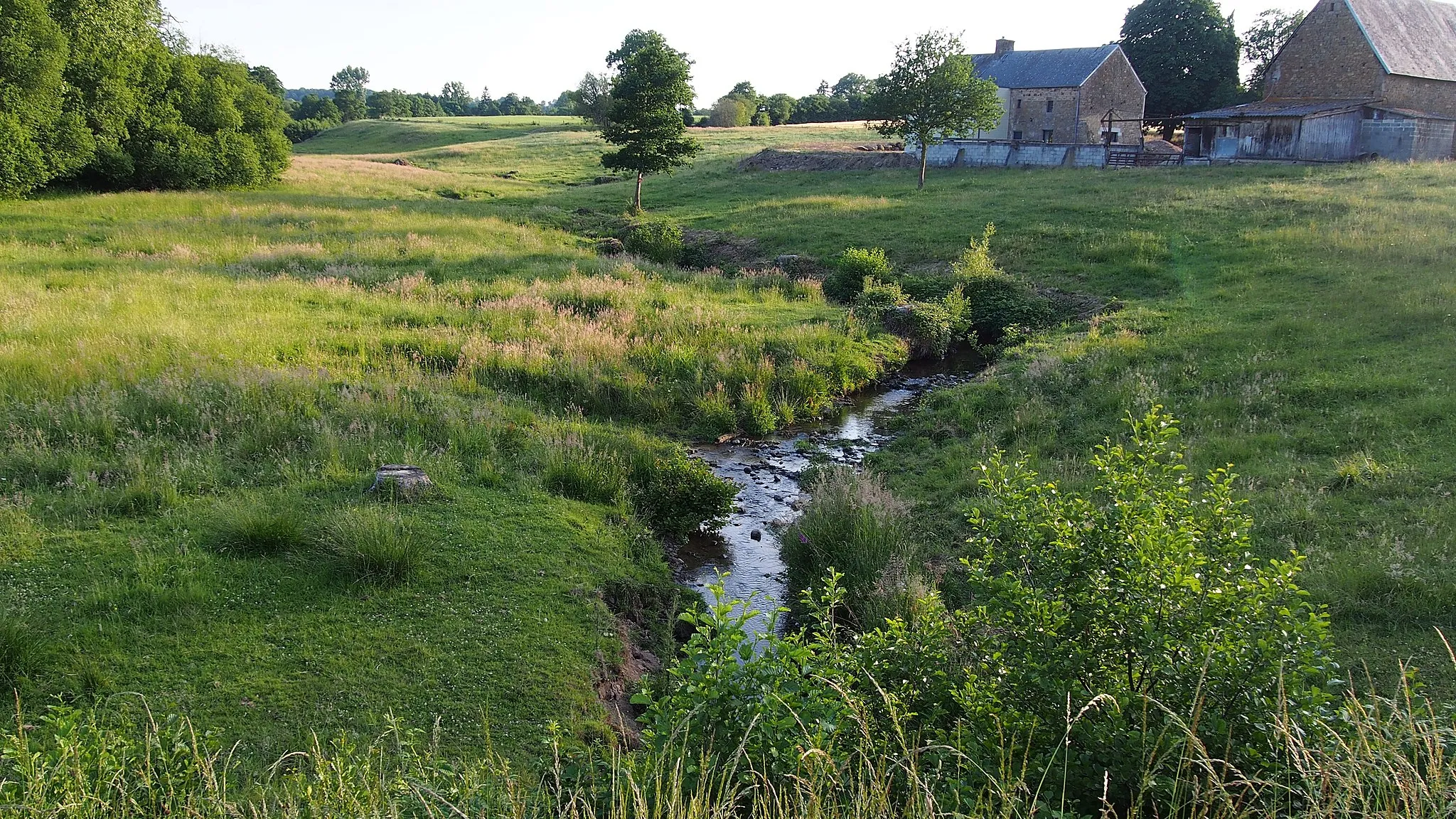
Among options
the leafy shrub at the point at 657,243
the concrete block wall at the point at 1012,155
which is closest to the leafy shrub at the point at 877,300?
the leafy shrub at the point at 657,243

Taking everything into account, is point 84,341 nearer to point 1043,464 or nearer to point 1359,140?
point 1043,464

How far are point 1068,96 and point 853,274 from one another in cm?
3841

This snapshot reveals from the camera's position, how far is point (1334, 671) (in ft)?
15.6

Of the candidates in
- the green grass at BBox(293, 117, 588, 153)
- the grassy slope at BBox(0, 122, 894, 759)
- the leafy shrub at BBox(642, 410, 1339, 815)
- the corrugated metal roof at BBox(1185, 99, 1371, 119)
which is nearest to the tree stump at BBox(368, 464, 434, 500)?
the grassy slope at BBox(0, 122, 894, 759)

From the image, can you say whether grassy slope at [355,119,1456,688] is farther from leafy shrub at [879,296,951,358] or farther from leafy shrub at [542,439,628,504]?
leafy shrub at [542,439,628,504]

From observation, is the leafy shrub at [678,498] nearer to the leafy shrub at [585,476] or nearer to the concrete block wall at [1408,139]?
the leafy shrub at [585,476]

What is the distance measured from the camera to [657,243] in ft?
92.3

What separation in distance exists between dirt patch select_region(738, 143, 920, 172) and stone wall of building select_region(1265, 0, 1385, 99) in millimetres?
20859

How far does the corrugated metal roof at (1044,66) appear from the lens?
171 ft

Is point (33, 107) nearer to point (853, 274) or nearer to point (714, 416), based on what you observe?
point (853, 274)

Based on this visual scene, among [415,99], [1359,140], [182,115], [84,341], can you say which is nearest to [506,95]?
[415,99]

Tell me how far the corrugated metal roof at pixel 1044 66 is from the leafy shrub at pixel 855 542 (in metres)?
50.4

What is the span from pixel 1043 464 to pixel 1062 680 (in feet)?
23.9

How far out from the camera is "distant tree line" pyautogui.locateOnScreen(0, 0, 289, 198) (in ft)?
89.6
